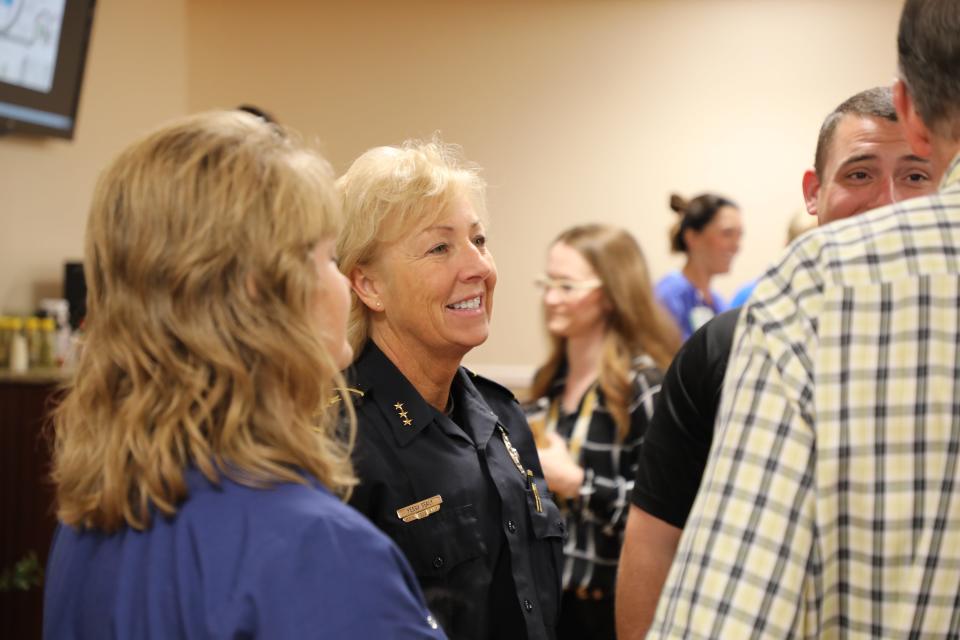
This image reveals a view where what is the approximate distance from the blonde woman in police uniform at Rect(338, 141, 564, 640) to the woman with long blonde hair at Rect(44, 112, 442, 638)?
0.60 m

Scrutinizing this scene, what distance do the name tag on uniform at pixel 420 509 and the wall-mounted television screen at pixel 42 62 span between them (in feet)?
11.7

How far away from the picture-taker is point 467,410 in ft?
6.56

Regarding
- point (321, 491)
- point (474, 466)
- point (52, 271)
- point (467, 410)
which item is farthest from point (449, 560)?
point (52, 271)

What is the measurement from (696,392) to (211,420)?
0.85 meters

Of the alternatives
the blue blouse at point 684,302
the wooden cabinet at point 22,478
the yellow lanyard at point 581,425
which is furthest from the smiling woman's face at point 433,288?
the blue blouse at point 684,302

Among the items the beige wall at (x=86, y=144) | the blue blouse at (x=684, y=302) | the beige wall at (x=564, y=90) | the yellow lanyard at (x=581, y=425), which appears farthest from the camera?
the beige wall at (x=564, y=90)

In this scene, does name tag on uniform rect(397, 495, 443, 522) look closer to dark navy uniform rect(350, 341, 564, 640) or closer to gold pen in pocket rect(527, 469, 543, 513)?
dark navy uniform rect(350, 341, 564, 640)

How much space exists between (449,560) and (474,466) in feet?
0.60

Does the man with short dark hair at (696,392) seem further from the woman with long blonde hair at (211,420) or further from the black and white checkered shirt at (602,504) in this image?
the black and white checkered shirt at (602,504)

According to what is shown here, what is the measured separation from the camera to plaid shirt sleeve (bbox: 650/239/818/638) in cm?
108

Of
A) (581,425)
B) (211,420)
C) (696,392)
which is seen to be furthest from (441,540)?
(581,425)

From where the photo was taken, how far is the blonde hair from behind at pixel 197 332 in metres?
1.08

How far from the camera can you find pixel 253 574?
1.02 meters

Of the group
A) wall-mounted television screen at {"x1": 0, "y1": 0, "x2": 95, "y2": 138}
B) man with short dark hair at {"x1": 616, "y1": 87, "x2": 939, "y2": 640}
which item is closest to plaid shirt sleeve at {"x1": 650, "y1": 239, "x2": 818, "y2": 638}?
man with short dark hair at {"x1": 616, "y1": 87, "x2": 939, "y2": 640}
